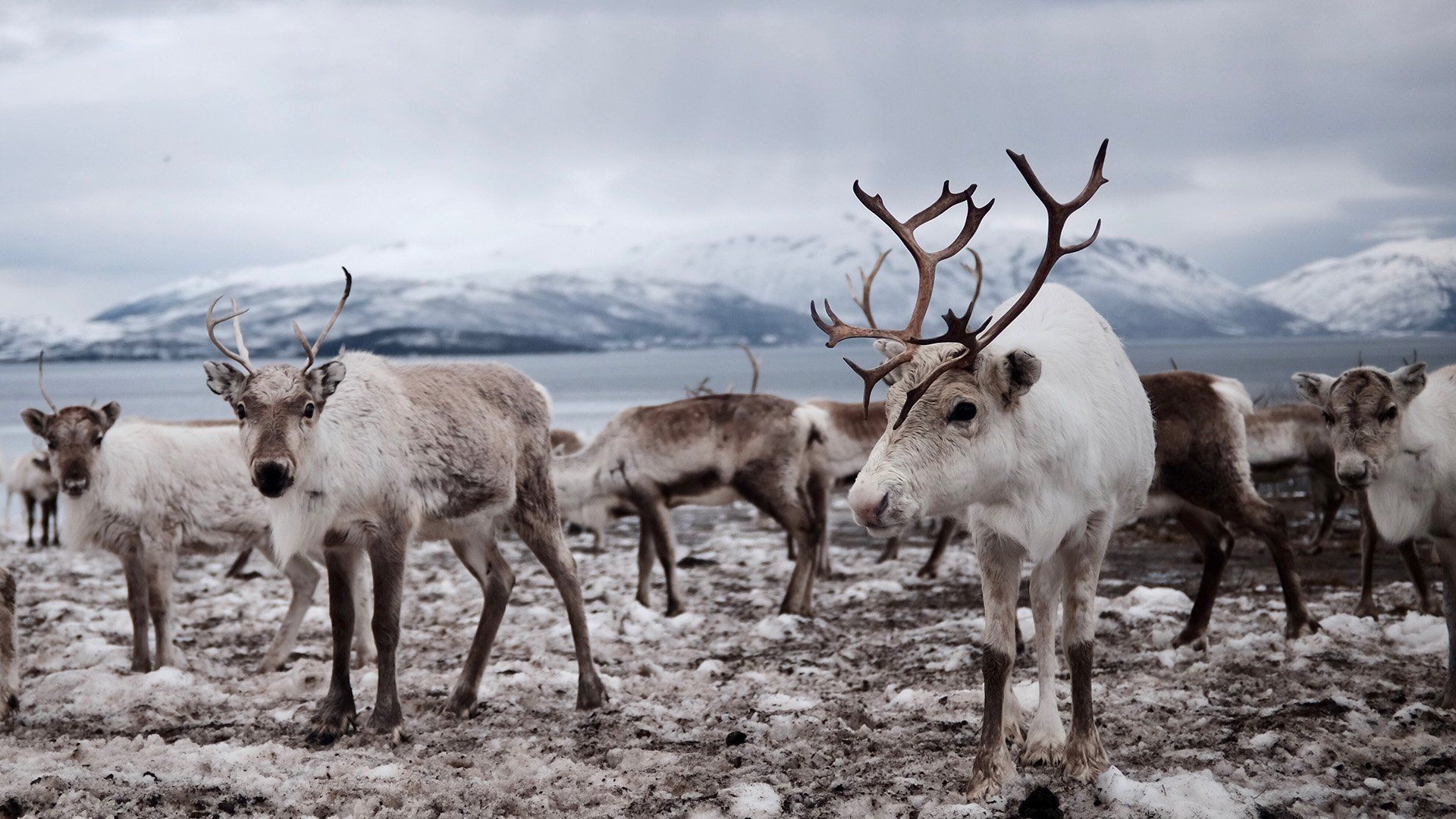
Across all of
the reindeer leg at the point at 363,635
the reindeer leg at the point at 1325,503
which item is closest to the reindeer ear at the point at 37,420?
the reindeer leg at the point at 363,635

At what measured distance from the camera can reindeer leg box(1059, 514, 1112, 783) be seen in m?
4.18

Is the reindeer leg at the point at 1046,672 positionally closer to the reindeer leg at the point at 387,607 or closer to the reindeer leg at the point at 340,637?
the reindeer leg at the point at 387,607

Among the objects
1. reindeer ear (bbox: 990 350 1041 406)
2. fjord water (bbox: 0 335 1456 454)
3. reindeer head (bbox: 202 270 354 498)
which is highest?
reindeer ear (bbox: 990 350 1041 406)

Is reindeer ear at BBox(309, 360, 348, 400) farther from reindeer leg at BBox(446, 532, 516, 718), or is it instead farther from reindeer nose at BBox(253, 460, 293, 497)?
reindeer leg at BBox(446, 532, 516, 718)

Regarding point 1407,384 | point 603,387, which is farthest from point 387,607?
point 603,387

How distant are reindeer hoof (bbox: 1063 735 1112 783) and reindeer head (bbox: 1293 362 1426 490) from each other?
81.7 inches

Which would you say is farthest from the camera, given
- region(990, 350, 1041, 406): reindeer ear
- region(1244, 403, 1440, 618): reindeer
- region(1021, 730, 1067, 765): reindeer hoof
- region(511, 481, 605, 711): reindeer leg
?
region(1244, 403, 1440, 618): reindeer

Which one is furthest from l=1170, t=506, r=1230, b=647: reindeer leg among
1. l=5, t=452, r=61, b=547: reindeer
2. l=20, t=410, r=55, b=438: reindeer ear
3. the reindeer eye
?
l=5, t=452, r=61, b=547: reindeer

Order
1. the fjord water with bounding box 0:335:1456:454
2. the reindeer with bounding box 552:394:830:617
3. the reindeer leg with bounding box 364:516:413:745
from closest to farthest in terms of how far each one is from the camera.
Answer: the reindeer leg with bounding box 364:516:413:745, the reindeer with bounding box 552:394:830:617, the fjord water with bounding box 0:335:1456:454

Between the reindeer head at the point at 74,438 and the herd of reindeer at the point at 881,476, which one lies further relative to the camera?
the reindeer head at the point at 74,438

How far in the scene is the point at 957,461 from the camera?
3844 millimetres

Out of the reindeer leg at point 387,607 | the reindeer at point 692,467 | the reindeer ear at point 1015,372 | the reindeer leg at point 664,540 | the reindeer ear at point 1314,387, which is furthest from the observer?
the reindeer at point 692,467

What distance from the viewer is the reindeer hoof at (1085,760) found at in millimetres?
4117

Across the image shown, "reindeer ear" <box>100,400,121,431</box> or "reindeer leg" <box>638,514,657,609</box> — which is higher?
"reindeer ear" <box>100,400,121,431</box>
